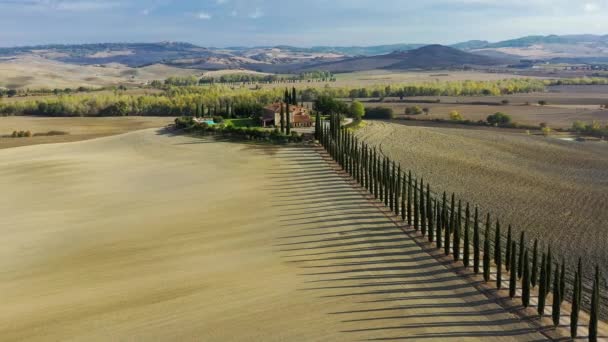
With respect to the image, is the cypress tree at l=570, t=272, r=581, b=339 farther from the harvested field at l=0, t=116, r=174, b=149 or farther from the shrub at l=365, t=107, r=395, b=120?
the shrub at l=365, t=107, r=395, b=120

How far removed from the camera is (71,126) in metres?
94.4

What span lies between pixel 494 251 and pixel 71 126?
8456 centimetres

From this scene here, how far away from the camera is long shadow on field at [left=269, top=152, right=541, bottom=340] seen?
60.3 ft

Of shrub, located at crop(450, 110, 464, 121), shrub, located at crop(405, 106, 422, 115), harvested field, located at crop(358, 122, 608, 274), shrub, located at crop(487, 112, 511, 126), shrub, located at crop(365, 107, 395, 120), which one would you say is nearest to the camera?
harvested field, located at crop(358, 122, 608, 274)

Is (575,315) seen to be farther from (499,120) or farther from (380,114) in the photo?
(380,114)

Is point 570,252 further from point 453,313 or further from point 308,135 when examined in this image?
point 308,135

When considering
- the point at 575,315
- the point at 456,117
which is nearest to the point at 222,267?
the point at 575,315

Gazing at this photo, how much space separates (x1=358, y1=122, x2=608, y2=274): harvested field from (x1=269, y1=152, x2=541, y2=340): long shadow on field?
7.88 m

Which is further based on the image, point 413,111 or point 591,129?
point 413,111

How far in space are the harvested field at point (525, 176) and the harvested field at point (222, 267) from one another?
8205 mm

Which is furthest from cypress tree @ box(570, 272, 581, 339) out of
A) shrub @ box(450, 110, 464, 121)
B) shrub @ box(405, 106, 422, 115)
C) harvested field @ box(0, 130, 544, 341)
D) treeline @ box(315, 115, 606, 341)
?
shrub @ box(405, 106, 422, 115)

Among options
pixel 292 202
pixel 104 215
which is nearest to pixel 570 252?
pixel 292 202

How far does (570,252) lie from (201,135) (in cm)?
4515

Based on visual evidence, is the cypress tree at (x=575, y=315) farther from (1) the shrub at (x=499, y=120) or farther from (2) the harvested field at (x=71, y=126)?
(1) the shrub at (x=499, y=120)
